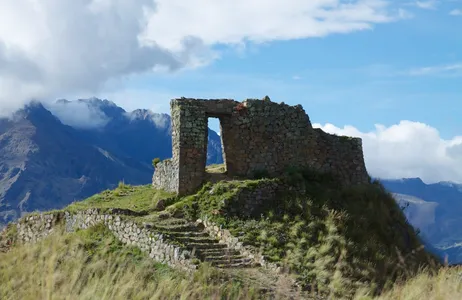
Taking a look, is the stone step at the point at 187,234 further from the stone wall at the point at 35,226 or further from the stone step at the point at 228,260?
the stone wall at the point at 35,226

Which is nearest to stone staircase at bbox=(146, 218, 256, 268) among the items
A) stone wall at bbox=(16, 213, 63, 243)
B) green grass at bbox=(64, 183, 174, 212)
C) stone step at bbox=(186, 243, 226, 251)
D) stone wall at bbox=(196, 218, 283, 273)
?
stone step at bbox=(186, 243, 226, 251)

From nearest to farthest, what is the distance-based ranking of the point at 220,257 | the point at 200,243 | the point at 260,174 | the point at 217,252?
the point at 220,257, the point at 217,252, the point at 200,243, the point at 260,174

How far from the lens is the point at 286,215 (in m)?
23.5

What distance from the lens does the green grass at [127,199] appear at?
25.5m

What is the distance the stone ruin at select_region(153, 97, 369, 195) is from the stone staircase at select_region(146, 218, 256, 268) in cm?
342

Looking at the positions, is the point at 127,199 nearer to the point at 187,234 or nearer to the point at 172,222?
the point at 172,222

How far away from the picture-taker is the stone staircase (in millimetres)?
19891

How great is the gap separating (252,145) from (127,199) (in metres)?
5.90

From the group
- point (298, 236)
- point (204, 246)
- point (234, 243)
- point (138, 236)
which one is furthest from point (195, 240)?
point (298, 236)

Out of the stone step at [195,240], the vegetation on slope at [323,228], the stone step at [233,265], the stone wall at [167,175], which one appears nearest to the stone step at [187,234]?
the stone step at [195,240]

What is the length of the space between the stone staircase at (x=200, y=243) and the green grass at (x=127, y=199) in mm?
2692

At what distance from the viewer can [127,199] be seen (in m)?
27.9

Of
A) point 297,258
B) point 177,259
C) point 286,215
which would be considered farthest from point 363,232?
point 177,259

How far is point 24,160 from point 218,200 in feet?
569
